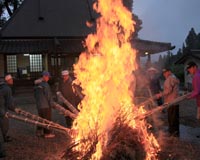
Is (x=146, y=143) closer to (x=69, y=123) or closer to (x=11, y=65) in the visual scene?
(x=69, y=123)

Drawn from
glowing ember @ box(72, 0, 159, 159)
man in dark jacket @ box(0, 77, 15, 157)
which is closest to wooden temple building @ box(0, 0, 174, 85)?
man in dark jacket @ box(0, 77, 15, 157)

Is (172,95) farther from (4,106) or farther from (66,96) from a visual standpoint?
(4,106)

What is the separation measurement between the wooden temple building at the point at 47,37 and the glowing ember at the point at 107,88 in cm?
1315

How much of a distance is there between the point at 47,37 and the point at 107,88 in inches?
624

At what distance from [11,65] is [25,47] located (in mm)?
2671

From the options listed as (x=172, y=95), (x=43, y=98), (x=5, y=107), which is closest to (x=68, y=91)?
(x=43, y=98)

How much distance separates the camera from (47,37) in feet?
68.7

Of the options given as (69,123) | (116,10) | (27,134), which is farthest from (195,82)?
(27,134)

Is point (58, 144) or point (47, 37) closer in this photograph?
point (58, 144)

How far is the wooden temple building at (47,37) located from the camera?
20.0 meters

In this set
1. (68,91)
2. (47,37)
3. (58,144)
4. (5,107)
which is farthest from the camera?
(47,37)

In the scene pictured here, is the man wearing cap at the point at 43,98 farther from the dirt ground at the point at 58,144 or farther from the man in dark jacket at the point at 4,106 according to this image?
the man in dark jacket at the point at 4,106

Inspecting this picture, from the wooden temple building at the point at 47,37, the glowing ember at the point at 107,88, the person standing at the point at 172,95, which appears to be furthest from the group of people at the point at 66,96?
the wooden temple building at the point at 47,37

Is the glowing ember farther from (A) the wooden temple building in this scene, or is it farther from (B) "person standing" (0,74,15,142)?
(A) the wooden temple building
